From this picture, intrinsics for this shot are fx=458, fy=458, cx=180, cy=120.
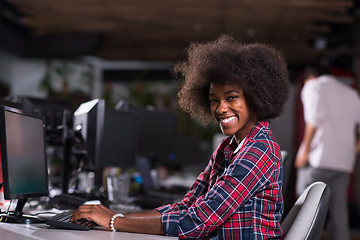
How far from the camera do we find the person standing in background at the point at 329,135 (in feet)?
13.0

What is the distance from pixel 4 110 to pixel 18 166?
0.25m

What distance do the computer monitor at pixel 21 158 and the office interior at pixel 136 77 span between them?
17 centimetres

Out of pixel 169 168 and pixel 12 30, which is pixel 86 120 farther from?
pixel 12 30

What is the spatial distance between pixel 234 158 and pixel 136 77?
863 cm

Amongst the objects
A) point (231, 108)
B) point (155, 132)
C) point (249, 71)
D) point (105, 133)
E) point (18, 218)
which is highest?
point (249, 71)

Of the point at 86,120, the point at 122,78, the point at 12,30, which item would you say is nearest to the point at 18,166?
the point at 86,120

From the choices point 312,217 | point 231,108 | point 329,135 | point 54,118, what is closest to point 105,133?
point 54,118

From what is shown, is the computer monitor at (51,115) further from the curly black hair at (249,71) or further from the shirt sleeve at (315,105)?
the shirt sleeve at (315,105)

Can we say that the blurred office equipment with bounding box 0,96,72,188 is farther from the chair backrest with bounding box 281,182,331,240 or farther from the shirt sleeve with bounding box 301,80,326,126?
the shirt sleeve with bounding box 301,80,326,126

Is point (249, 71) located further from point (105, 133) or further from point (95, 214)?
point (105, 133)

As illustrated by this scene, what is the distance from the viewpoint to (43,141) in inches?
77.2

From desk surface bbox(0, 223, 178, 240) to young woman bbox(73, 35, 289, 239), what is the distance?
0.04m

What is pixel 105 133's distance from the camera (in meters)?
2.68

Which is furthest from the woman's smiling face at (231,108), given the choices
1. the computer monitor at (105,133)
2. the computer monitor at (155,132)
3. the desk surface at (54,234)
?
the computer monitor at (155,132)
